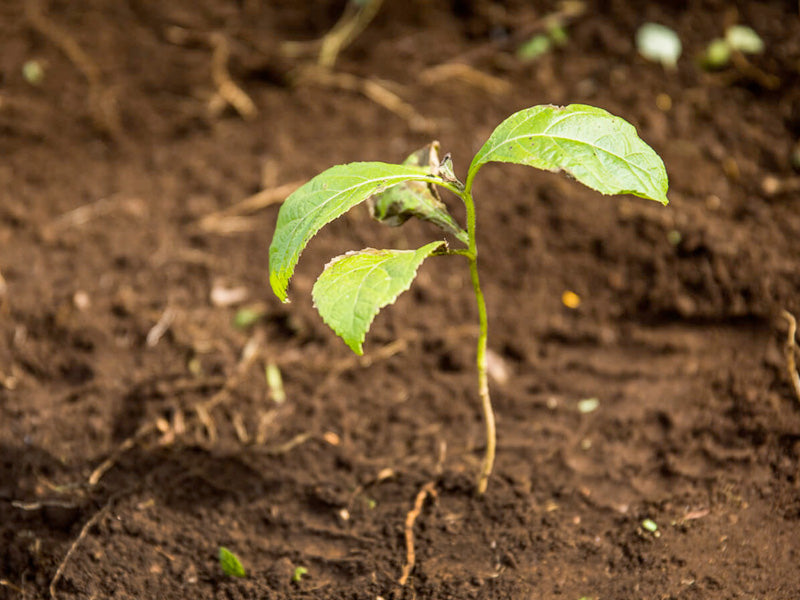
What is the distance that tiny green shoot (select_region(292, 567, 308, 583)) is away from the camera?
1.58m

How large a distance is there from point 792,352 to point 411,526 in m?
1.01

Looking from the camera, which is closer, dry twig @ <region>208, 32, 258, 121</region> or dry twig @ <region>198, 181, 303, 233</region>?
dry twig @ <region>198, 181, 303, 233</region>

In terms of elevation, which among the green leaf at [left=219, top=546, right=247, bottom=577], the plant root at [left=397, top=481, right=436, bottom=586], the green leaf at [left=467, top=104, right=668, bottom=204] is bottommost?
the green leaf at [left=219, top=546, right=247, bottom=577]

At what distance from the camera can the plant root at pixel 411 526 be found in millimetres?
1564

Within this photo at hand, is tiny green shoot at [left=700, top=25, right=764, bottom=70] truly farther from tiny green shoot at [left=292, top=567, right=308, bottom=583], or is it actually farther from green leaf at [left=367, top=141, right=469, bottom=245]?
tiny green shoot at [left=292, top=567, right=308, bottom=583]

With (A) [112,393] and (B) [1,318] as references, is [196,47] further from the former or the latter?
(A) [112,393]

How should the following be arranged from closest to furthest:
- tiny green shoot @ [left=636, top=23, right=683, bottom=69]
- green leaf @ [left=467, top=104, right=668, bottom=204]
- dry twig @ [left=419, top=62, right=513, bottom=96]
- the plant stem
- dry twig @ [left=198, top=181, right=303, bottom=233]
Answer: green leaf @ [left=467, top=104, right=668, bottom=204] < the plant stem < dry twig @ [left=198, top=181, right=303, bottom=233] < tiny green shoot @ [left=636, top=23, right=683, bottom=69] < dry twig @ [left=419, top=62, right=513, bottom=96]

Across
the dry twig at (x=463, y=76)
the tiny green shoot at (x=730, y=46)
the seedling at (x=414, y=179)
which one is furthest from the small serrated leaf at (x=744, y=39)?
the seedling at (x=414, y=179)

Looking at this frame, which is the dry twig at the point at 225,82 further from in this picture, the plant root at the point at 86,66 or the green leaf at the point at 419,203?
the green leaf at the point at 419,203

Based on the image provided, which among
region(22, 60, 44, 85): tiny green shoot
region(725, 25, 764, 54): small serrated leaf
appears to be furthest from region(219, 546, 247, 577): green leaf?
region(725, 25, 764, 54): small serrated leaf

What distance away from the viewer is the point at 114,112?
285cm

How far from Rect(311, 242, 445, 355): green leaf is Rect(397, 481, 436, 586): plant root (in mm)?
583

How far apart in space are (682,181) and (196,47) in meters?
1.93

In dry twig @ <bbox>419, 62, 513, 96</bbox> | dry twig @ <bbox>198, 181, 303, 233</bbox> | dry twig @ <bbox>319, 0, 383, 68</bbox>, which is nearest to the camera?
dry twig @ <bbox>198, 181, 303, 233</bbox>
